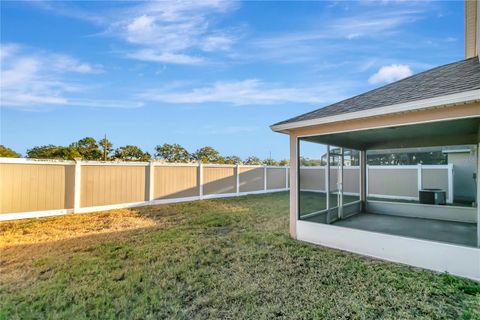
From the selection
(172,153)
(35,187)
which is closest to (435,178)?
(35,187)

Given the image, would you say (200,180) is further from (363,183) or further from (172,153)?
(172,153)

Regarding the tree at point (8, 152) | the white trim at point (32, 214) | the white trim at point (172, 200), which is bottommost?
the white trim at point (172, 200)

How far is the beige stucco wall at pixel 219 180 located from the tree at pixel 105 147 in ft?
35.5

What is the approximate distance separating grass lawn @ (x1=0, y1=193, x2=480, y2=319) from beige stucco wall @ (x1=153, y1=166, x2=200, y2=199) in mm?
3894

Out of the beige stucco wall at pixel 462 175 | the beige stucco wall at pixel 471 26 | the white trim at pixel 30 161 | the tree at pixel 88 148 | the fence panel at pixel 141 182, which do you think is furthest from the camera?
the tree at pixel 88 148

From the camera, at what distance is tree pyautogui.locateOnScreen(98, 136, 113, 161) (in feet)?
55.1

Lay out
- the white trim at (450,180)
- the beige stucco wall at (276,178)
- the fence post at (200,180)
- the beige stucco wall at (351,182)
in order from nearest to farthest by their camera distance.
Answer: the white trim at (450,180) < the fence post at (200,180) < the beige stucco wall at (351,182) < the beige stucco wall at (276,178)

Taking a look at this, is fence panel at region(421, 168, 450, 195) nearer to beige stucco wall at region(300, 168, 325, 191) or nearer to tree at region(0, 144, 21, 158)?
beige stucco wall at region(300, 168, 325, 191)

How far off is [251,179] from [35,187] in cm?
870

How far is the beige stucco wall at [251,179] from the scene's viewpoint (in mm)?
11722

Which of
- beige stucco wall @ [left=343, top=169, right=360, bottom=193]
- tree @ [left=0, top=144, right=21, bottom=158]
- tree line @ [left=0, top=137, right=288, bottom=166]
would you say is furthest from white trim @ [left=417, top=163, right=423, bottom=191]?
tree @ [left=0, top=144, right=21, bottom=158]

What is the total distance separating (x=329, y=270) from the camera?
3.16 metres

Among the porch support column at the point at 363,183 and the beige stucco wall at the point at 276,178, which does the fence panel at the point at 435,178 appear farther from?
Answer: the beige stucco wall at the point at 276,178

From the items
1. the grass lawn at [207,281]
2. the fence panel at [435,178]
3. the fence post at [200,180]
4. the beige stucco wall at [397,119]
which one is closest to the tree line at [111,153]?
the fence post at [200,180]
